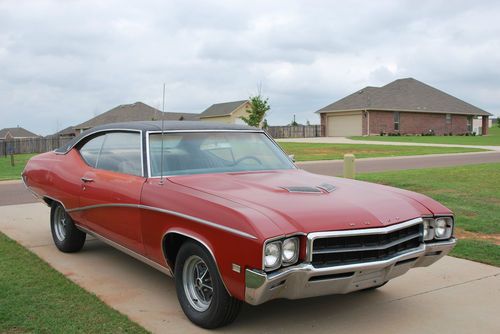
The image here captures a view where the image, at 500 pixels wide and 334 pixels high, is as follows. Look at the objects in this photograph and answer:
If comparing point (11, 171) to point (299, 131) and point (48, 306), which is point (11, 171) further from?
point (299, 131)

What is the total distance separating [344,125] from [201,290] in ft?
162

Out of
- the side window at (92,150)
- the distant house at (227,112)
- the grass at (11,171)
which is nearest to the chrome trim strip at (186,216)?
the side window at (92,150)

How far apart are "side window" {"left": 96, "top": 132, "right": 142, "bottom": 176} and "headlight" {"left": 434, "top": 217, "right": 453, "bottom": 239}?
2.56 metres

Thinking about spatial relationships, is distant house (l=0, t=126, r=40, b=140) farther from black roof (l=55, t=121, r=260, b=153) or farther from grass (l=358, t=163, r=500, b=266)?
black roof (l=55, t=121, r=260, b=153)

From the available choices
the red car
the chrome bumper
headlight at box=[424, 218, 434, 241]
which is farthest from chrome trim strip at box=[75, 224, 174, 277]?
headlight at box=[424, 218, 434, 241]

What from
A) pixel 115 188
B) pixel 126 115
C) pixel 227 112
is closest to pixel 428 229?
pixel 115 188

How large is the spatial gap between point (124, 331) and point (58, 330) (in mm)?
484

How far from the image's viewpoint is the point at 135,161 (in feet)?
16.0

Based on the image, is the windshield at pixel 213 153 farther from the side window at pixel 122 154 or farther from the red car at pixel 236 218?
the side window at pixel 122 154

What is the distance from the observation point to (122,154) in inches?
206

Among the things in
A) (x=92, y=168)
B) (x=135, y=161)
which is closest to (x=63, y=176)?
(x=92, y=168)

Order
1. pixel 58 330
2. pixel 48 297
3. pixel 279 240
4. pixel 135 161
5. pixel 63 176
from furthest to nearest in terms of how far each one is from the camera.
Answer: pixel 63 176 < pixel 135 161 < pixel 48 297 < pixel 58 330 < pixel 279 240

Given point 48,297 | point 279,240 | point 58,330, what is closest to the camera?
point 279,240

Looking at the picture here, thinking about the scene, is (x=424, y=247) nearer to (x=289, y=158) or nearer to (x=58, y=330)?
(x=289, y=158)
